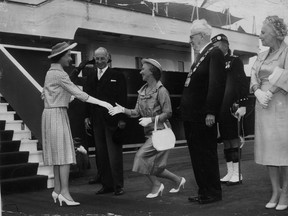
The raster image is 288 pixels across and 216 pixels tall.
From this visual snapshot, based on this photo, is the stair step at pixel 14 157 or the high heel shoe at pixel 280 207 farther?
the stair step at pixel 14 157

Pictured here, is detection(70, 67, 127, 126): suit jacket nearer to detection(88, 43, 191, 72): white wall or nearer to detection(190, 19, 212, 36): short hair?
detection(190, 19, 212, 36): short hair

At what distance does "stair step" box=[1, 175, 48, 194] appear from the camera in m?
5.76

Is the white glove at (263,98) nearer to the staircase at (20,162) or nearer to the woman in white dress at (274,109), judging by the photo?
the woman in white dress at (274,109)

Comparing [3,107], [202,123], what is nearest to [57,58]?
[202,123]

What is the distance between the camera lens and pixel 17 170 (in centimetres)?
617

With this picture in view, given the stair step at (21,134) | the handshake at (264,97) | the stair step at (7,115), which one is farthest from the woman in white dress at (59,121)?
the stair step at (7,115)

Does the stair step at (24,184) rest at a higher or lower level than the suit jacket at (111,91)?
lower

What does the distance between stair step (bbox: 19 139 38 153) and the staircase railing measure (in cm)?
12

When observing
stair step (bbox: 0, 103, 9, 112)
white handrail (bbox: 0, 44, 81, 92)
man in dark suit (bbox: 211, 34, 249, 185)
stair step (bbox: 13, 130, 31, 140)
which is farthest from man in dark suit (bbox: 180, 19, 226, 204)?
stair step (bbox: 0, 103, 9, 112)

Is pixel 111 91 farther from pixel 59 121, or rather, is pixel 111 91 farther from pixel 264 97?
pixel 264 97

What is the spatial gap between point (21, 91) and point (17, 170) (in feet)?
5.33

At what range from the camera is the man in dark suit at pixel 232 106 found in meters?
5.42

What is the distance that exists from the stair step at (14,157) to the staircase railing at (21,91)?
1.39ft

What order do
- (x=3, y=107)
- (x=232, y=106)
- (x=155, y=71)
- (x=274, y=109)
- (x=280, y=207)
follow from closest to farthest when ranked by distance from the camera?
(x=280, y=207)
(x=274, y=109)
(x=155, y=71)
(x=232, y=106)
(x=3, y=107)
